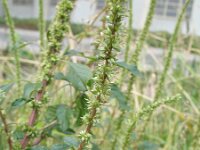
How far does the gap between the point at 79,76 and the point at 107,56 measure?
1.12ft

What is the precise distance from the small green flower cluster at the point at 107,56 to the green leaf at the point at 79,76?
0.28 m

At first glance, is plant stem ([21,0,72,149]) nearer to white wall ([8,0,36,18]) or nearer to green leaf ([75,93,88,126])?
green leaf ([75,93,88,126])

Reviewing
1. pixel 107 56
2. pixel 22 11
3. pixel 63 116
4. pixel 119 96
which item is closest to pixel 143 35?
pixel 119 96

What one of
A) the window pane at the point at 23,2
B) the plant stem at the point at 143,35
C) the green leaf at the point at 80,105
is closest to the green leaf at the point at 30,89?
the green leaf at the point at 80,105

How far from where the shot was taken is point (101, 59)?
0.77m

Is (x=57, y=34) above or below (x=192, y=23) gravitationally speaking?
above

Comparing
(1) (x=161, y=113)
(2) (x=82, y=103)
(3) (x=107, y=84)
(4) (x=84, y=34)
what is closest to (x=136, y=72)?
(2) (x=82, y=103)

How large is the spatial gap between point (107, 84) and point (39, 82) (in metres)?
0.40

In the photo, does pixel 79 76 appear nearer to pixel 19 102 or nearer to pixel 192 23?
pixel 19 102

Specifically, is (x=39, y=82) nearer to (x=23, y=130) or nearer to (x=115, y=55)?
(x=23, y=130)

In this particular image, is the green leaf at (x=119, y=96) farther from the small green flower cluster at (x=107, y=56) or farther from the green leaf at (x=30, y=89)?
the small green flower cluster at (x=107, y=56)

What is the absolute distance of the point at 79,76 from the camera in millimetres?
1091

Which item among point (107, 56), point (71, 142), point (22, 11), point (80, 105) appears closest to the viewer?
point (107, 56)

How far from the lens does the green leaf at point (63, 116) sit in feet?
3.83
